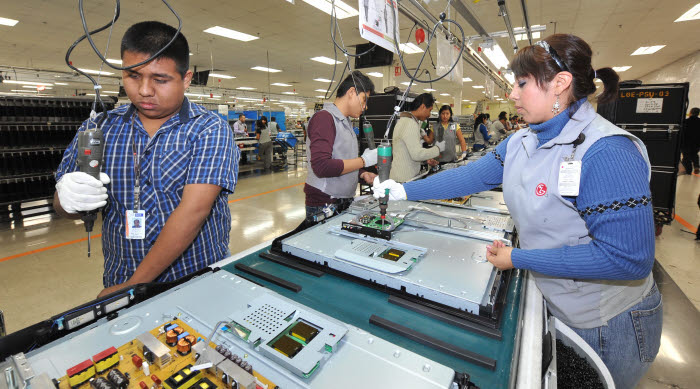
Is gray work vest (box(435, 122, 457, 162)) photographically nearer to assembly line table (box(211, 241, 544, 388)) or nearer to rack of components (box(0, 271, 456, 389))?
assembly line table (box(211, 241, 544, 388))

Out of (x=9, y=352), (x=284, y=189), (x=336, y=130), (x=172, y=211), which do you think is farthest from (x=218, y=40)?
(x=9, y=352)

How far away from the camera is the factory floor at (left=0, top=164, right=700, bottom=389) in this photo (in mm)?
2113

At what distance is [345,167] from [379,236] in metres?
0.79

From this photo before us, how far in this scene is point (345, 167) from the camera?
74.7 inches

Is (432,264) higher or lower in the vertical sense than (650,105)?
lower

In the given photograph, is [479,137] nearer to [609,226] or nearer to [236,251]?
[236,251]

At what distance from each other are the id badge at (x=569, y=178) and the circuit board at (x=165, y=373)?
85cm

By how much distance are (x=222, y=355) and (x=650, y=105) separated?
5191 millimetres

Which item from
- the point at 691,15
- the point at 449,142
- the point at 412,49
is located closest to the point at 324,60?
the point at 412,49

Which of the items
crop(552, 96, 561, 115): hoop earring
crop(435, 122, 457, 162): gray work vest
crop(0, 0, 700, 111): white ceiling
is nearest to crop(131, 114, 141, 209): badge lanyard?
crop(552, 96, 561, 115): hoop earring

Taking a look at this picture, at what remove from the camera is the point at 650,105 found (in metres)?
3.81

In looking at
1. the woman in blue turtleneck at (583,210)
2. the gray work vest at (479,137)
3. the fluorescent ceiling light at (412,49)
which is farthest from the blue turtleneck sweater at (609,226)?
the fluorescent ceiling light at (412,49)

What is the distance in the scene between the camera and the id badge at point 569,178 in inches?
33.2

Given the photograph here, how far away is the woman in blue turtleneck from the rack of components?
1.74 ft
